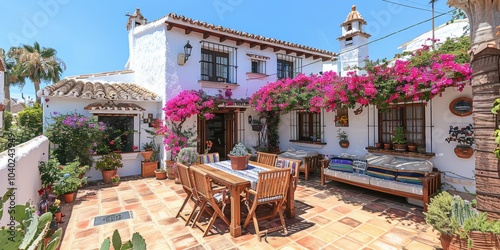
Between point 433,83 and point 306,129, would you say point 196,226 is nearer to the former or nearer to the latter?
point 433,83

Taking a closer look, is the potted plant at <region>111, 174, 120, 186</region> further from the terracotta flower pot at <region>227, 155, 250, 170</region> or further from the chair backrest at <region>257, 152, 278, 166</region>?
the chair backrest at <region>257, 152, 278, 166</region>

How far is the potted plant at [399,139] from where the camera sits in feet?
19.0

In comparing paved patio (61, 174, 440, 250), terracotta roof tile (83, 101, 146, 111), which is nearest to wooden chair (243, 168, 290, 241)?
paved patio (61, 174, 440, 250)

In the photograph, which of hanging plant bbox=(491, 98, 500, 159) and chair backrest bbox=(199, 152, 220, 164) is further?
chair backrest bbox=(199, 152, 220, 164)

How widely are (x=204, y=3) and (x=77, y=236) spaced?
25.6 ft

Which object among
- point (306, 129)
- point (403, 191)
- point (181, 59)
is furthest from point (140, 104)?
point (403, 191)

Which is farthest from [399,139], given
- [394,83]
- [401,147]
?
[394,83]

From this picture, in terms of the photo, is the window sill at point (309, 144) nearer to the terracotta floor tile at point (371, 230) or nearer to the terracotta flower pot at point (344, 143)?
the terracotta flower pot at point (344, 143)

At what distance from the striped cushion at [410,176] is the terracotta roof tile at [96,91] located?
7523mm

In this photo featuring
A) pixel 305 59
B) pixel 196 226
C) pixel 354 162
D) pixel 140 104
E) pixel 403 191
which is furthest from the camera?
pixel 305 59

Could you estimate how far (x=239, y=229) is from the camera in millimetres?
3729

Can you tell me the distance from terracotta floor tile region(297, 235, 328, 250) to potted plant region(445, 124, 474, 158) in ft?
12.2

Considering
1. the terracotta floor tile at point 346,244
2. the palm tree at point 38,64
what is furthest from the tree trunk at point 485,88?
the palm tree at point 38,64

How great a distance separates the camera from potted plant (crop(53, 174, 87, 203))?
199 inches
